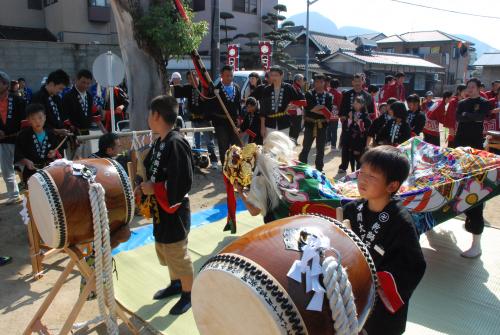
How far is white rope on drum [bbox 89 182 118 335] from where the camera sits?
6.86 feet

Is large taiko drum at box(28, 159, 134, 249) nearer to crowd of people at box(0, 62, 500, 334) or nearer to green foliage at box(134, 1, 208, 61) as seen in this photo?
crowd of people at box(0, 62, 500, 334)

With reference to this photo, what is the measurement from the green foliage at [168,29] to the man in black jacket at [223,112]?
93 centimetres

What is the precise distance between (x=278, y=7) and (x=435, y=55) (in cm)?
1953

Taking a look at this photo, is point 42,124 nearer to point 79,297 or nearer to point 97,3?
point 79,297

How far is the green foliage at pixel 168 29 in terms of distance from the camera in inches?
217

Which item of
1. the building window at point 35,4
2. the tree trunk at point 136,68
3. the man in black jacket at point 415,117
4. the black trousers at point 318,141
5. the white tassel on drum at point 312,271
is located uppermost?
the building window at point 35,4

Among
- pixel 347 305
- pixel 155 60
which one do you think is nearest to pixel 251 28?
pixel 155 60

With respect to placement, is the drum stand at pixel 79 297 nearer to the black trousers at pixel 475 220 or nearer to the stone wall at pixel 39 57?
the black trousers at pixel 475 220

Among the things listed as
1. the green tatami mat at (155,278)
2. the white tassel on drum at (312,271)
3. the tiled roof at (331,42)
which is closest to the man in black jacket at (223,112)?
the green tatami mat at (155,278)

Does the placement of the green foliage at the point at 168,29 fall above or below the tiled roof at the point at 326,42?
below

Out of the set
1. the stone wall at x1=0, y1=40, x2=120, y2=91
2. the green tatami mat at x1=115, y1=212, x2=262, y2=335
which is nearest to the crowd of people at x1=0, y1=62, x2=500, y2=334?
the green tatami mat at x1=115, y1=212, x2=262, y2=335

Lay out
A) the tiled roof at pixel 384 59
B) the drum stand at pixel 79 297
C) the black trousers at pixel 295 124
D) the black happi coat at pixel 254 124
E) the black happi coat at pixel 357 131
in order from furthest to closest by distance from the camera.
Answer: the tiled roof at pixel 384 59 → the black trousers at pixel 295 124 → the black happi coat at pixel 357 131 → the black happi coat at pixel 254 124 → the drum stand at pixel 79 297

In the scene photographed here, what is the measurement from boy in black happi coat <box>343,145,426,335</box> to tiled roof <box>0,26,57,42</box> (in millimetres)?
21091

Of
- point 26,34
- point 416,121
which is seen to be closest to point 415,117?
point 416,121
